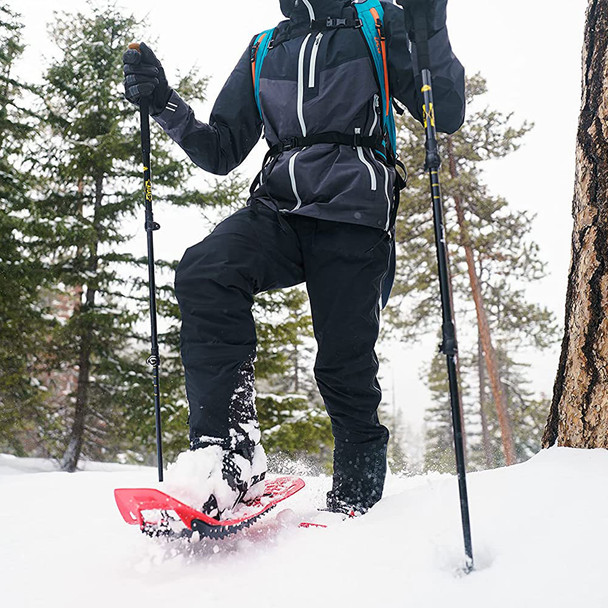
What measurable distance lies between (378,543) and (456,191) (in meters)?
15.1

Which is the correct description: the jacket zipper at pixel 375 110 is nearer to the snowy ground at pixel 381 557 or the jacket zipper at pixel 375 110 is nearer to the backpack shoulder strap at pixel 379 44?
the backpack shoulder strap at pixel 379 44

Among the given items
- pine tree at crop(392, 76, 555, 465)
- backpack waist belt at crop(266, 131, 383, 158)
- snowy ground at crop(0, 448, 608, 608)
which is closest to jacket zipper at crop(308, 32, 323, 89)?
backpack waist belt at crop(266, 131, 383, 158)

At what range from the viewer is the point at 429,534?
5.43 ft

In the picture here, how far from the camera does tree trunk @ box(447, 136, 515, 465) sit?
15.4 metres

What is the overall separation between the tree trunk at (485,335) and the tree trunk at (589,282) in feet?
44.9

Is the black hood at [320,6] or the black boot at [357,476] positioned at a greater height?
the black hood at [320,6]

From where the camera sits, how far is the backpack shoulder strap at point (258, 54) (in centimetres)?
261

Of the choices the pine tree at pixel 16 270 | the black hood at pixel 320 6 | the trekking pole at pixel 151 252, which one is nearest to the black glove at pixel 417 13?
the black hood at pixel 320 6

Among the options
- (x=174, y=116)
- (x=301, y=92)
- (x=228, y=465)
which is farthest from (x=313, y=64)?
(x=228, y=465)

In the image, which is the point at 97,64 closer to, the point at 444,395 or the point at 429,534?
the point at 429,534

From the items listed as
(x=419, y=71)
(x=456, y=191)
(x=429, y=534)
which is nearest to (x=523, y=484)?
(x=429, y=534)

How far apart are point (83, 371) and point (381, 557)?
10997 mm

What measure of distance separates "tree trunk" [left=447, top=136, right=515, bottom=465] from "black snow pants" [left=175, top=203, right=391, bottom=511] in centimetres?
1405

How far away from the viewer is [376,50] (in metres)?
2.44
